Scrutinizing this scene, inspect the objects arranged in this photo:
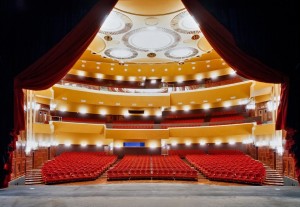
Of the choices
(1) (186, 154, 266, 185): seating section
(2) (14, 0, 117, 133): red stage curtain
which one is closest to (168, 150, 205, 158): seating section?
(1) (186, 154, 266, 185): seating section

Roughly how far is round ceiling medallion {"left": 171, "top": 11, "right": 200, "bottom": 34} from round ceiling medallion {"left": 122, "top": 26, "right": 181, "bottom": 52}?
24.0 inches

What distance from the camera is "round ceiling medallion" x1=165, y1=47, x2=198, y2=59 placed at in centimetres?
1541

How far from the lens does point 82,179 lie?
10.5m

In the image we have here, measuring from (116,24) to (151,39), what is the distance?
279 centimetres

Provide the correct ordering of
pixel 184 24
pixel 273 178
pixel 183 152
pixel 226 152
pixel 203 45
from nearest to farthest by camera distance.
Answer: pixel 273 178 → pixel 184 24 → pixel 203 45 → pixel 226 152 → pixel 183 152

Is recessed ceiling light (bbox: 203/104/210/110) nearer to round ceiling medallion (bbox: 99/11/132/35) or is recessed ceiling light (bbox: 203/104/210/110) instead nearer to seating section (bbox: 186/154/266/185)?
seating section (bbox: 186/154/266/185)

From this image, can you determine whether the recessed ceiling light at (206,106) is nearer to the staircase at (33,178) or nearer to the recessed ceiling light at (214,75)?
the recessed ceiling light at (214,75)

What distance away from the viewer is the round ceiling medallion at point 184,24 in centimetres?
1058

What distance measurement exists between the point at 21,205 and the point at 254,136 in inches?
597

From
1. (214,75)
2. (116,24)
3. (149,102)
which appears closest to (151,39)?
(116,24)

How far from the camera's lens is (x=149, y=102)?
19.2 m

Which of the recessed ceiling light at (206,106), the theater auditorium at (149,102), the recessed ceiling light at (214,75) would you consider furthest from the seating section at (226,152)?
the recessed ceiling light at (214,75)

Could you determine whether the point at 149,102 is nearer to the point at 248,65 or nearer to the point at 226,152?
the point at 226,152

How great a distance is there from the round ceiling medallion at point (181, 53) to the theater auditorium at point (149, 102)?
20cm
